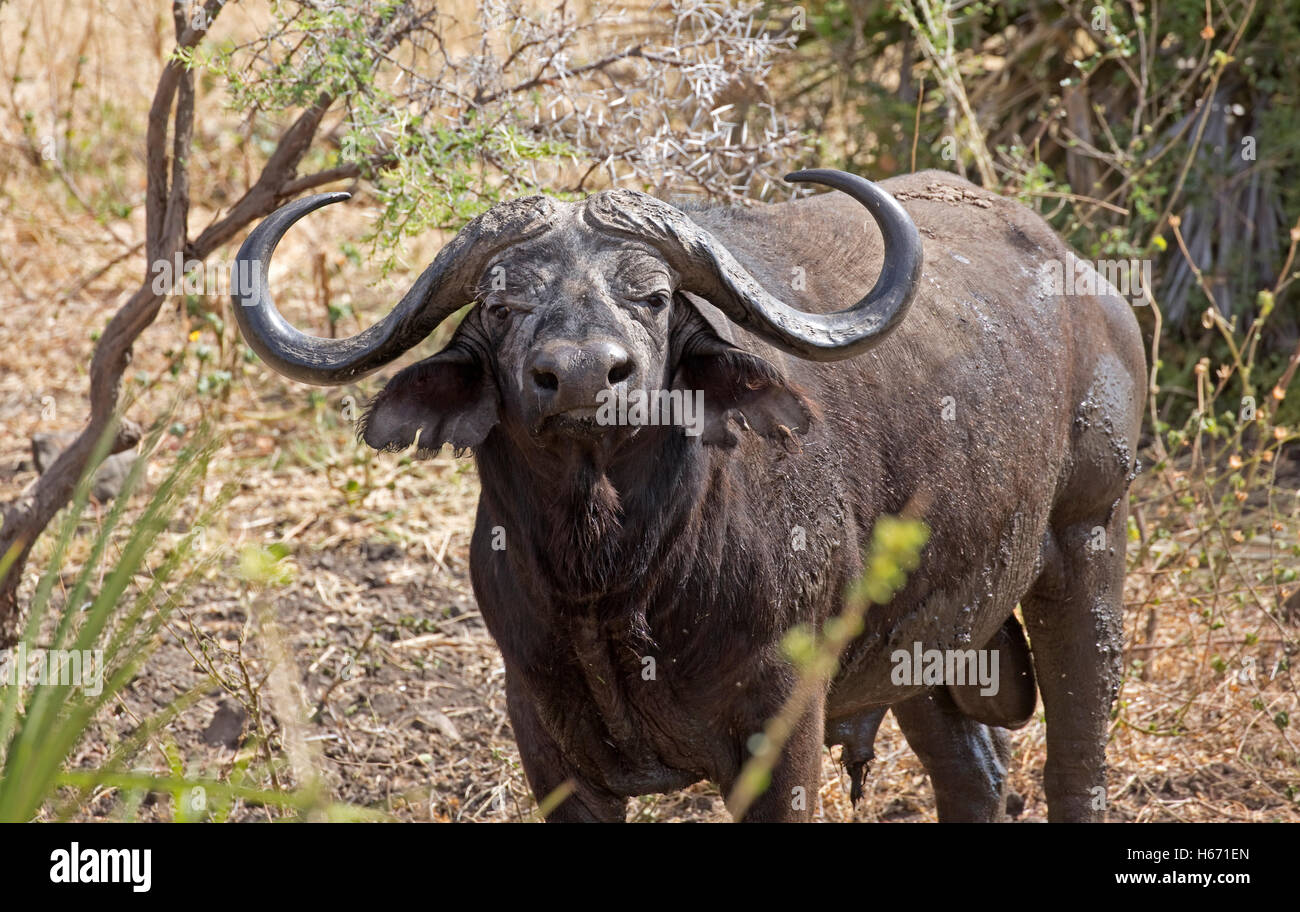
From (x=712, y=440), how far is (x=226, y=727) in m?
2.85

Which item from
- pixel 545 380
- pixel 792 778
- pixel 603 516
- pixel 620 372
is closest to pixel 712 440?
pixel 603 516

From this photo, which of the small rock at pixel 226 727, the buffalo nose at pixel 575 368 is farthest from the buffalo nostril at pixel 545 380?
the small rock at pixel 226 727

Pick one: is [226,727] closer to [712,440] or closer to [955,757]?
[955,757]

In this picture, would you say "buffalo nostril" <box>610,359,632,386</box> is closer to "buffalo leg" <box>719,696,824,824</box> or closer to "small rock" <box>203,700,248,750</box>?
"buffalo leg" <box>719,696,824,824</box>

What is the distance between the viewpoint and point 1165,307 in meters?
8.14

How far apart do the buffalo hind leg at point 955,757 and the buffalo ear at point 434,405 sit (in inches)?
86.0

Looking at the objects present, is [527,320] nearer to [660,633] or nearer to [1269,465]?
[660,633]

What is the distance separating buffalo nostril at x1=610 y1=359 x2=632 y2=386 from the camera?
10.3 feet

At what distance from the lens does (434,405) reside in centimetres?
352

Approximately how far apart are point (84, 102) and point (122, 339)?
587 cm

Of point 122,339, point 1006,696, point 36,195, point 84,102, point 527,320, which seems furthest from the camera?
point 84,102

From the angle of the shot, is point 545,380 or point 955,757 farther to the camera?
point 955,757

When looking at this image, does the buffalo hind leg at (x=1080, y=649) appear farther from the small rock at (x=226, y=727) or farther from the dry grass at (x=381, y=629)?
the small rock at (x=226, y=727)
